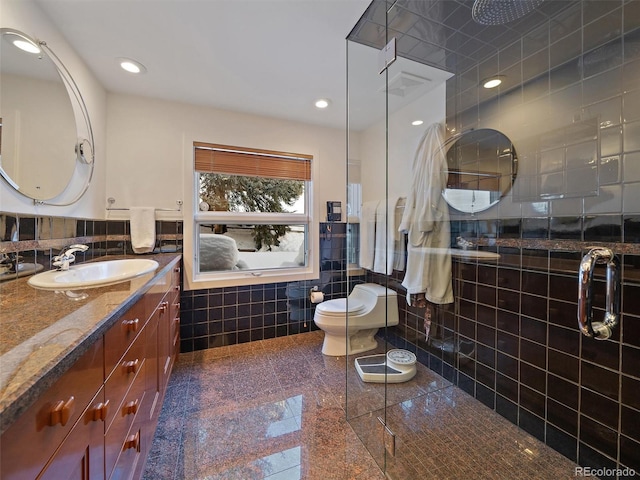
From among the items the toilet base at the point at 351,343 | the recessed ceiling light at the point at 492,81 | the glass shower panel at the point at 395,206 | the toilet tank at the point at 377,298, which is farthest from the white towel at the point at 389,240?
the recessed ceiling light at the point at 492,81

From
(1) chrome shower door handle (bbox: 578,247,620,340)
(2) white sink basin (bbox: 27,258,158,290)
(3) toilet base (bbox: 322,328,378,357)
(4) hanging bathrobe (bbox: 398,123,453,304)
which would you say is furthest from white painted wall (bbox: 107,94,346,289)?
(1) chrome shower door handle (bbox: 578,247,620,340)

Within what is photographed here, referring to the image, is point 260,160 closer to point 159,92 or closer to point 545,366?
point 159,92

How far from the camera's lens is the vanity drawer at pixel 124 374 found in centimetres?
78

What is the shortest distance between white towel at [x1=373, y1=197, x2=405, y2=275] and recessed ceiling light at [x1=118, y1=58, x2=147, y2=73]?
6.45 ft

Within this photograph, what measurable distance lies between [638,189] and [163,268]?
222 cm

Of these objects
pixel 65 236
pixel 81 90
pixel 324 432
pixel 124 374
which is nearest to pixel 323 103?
pixel 81 90

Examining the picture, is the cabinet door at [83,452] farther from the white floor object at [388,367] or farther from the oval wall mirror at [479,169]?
the oval wall mirror at [479,169]

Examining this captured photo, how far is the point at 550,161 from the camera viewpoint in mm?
1382

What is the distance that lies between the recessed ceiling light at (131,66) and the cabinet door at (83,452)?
2.03 m

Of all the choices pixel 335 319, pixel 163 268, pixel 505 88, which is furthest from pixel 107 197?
pixel 505 88

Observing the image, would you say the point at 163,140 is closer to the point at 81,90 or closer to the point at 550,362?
the point at 81,90

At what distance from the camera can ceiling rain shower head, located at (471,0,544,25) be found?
1.36 meters

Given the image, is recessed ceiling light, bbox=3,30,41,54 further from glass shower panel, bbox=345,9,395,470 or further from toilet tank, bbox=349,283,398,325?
toilet tank, bbox=349,283,398,325

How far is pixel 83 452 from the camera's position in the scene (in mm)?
624
